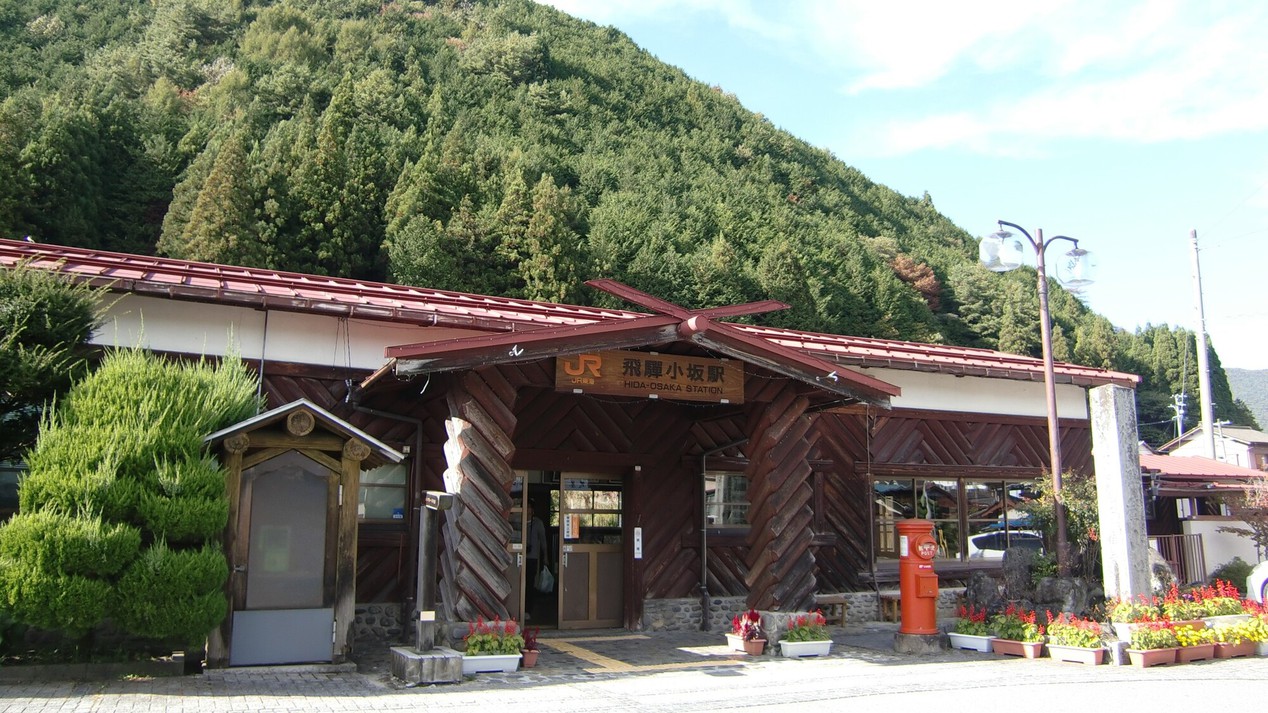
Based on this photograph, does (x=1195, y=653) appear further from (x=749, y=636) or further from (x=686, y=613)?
(x=686, y=613)

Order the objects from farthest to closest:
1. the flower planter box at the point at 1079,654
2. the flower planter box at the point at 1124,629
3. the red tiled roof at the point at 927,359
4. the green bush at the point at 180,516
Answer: the red tiled roof at the point at 927,359, the flower planter box at the point at 1124,629, the flower planter box at the point at 1079,654, the green bush at the point at 180,516

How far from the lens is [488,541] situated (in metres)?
9.14

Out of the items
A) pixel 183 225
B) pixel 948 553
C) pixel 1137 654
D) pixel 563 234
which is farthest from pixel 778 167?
pixel 1137 654

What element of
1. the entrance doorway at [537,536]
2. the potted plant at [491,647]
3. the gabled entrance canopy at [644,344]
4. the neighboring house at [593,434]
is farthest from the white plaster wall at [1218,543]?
the potted plant at [491,647]

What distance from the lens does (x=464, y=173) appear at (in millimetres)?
40594

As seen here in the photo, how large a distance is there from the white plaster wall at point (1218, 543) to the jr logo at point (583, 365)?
44.0ft

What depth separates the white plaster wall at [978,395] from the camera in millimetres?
14812

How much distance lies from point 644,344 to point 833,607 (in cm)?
597

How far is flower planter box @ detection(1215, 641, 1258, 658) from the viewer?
34.8 ft

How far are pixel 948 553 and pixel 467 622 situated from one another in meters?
9.15

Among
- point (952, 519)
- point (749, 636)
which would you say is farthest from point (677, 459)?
point (952, 519)

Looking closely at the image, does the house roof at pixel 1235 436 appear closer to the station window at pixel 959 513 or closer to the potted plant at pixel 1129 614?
the station window at pixel 959 513

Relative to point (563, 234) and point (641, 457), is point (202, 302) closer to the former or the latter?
point (641, 457)

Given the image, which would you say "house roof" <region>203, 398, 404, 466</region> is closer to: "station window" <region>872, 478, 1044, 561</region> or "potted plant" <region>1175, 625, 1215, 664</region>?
"station window" <region>872, 478, 1044, 561</region>
